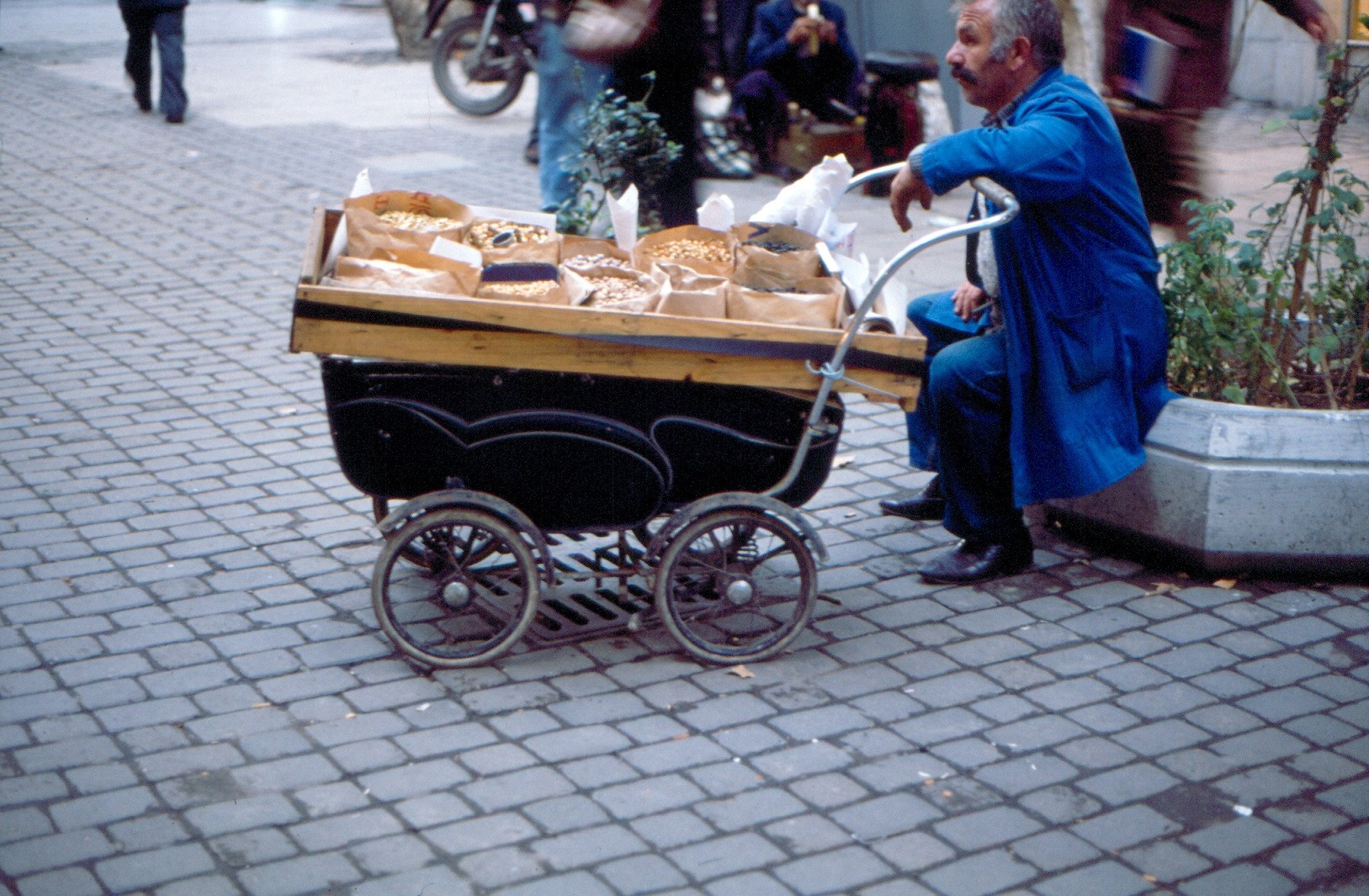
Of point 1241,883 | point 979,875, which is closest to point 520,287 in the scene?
point 979,875

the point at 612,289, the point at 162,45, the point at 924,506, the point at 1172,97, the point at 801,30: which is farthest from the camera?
the point at 162,45

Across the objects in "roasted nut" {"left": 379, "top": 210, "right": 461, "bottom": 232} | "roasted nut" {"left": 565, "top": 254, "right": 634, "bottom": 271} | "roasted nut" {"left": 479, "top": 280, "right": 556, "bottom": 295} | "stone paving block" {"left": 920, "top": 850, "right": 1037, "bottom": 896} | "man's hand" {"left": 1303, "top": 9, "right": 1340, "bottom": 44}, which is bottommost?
"stone paving block" {"left": 920, "top": 850, "right": 1037, "bottom": 896}

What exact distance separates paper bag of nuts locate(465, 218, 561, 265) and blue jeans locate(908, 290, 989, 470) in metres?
1.25

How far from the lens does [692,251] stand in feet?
13.5

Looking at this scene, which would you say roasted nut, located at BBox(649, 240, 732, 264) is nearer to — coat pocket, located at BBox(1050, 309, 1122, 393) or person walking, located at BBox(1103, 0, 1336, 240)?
coat pocket, located at BBox(1050, 309, 1122, 393)

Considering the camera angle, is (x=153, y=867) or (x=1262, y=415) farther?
(x=1262, y=415)

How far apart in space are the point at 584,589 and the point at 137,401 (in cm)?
252

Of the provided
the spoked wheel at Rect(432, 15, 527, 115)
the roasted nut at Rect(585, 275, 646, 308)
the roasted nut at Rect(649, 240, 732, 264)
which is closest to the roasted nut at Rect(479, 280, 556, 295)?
the roasted nut at Rect(585, 275, 646, 308)

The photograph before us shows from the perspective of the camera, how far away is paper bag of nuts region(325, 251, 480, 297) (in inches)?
145

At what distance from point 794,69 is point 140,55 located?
5.85 metres

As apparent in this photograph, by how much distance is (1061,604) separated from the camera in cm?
440

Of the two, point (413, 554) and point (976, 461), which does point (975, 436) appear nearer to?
point (976, 461)

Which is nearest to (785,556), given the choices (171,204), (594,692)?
(594,692)

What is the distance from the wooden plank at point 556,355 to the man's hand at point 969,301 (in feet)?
2.76
